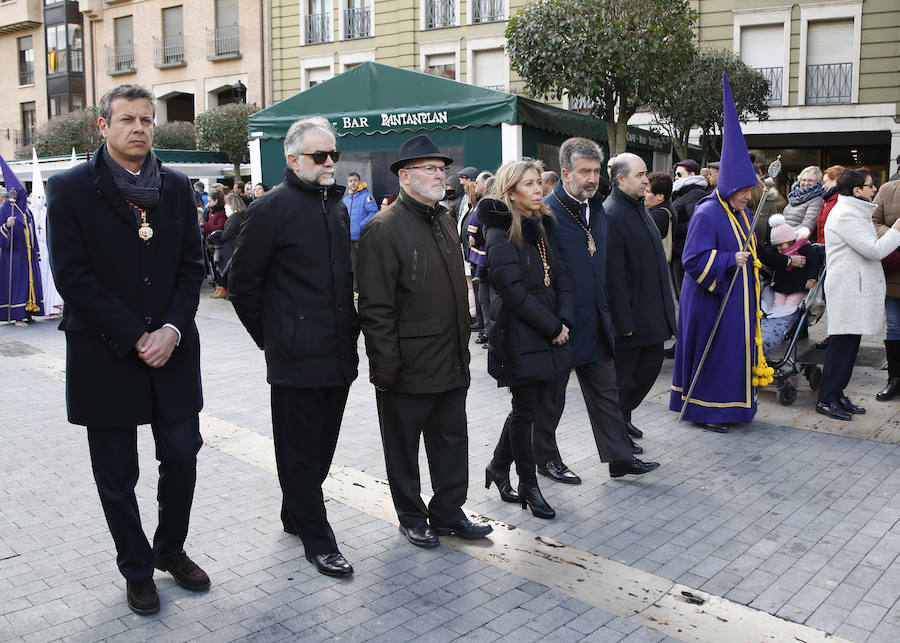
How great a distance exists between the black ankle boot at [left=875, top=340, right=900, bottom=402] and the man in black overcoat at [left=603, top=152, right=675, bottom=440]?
2556 mm

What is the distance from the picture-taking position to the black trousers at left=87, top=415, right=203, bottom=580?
3662 millimetres

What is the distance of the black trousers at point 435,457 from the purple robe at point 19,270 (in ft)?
32.4

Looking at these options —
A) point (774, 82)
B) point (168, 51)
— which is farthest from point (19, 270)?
point (168, 51)

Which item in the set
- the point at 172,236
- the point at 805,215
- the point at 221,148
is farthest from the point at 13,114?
the point at 172,236

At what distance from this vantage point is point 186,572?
12.7 feet

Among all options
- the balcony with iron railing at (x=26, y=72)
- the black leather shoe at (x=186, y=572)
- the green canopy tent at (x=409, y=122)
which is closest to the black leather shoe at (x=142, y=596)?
the black leather shoe at (x=186, y=572)

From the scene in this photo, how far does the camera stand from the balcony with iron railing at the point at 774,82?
75.6ft

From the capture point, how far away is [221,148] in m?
Answer: 27.0

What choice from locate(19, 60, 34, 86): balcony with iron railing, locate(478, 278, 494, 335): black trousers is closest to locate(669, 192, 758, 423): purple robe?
locate(478, 278, 494, 335): black trousers

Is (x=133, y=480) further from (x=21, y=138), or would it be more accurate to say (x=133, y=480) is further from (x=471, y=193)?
(x=21, y=138)

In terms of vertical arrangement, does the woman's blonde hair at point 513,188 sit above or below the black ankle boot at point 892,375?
above

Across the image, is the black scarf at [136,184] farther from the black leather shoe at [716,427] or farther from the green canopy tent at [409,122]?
the green canopy tent at [409,122]

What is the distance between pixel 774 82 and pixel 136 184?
2259cm

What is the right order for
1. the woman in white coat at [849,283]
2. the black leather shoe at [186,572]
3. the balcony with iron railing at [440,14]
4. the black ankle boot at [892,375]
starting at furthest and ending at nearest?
the balcony with iron railing at [440,14] → the black ankle boot at [892,375] → the woman in white coat at [849,283] → the black leather shoe at [186,572]
